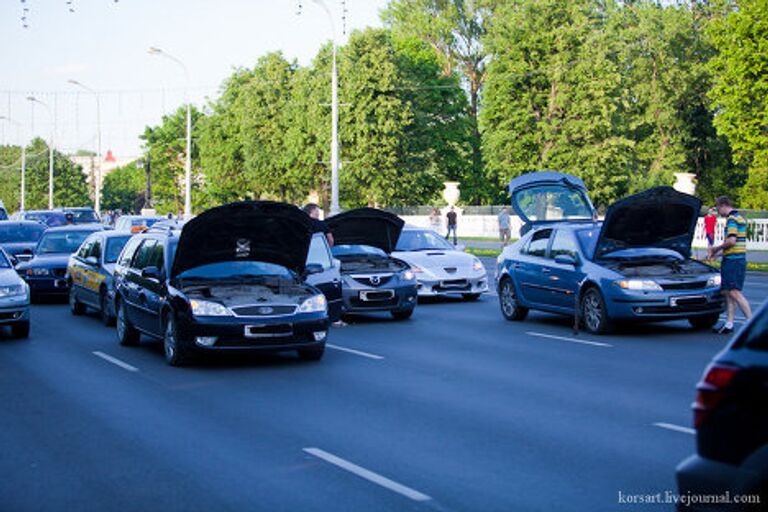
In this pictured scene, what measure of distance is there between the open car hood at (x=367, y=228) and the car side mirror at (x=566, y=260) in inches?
160

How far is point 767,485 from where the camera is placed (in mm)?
4480

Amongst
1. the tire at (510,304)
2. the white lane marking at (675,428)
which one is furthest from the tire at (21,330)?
the white lane marking at (675,428)

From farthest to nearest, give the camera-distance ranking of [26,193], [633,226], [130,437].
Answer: [26,193] → [633,226] → [130,437]

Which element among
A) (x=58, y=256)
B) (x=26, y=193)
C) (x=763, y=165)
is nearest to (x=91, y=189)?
(x=26, y=193)

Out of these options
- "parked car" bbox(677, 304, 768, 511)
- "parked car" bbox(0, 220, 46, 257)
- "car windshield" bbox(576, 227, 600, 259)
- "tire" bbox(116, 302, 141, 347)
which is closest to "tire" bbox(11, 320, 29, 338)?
"tire" bbox(116, 302, 141, 347)

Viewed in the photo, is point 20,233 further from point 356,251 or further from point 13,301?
point 13,301

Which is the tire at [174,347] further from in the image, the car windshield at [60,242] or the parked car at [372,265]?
the car windshield at [60,242]

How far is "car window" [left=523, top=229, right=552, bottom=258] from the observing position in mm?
19109

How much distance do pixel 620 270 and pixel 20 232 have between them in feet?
63.5

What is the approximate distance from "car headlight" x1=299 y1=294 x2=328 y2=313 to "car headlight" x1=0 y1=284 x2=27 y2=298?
214 inches

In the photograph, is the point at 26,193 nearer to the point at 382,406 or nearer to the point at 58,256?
the point at 58,256

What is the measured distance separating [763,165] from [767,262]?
30.5 ft

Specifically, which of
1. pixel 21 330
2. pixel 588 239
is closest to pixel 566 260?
pixel 588 239

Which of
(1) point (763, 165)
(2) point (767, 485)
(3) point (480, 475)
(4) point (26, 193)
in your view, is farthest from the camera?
(4) point (26, 193)
